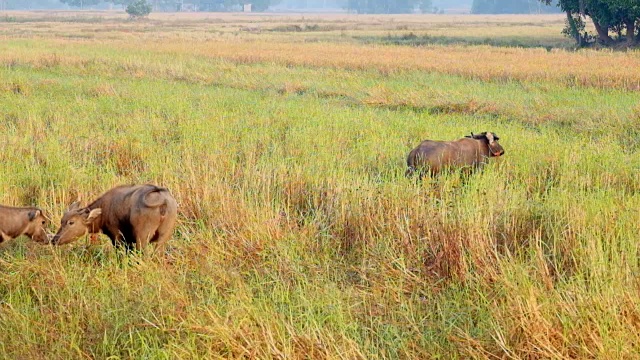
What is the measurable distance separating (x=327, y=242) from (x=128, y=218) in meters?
1.43

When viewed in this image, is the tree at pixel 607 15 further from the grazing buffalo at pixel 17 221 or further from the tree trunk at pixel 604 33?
the grazing buffalo at pixel 17 221

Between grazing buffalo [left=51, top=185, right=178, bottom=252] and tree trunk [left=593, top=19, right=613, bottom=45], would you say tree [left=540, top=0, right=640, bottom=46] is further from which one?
grazing buffalo [left=51, top=185, right=178, bottom=252]

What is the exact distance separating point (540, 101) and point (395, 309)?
10.2 m

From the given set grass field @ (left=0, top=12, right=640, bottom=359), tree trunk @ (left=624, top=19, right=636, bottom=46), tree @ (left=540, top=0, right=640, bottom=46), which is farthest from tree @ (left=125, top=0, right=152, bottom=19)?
grass field @ (left=0, top=12, right=640, bottom=359)

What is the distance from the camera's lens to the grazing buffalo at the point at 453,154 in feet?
23.0

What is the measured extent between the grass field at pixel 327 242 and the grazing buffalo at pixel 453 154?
0.69 ft

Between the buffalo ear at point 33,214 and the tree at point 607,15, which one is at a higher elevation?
the tree at point 607,15

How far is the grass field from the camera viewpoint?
138 inches

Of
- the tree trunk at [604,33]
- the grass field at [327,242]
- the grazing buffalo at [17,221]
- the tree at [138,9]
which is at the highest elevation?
the tree at [138,9]

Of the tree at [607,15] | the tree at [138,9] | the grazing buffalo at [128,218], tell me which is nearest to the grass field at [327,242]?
the grazing buffalo at [128,218]

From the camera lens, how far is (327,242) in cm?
505

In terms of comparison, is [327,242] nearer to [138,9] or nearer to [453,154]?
[453,154]

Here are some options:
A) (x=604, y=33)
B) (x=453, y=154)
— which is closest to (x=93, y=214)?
(x=453, y=154)

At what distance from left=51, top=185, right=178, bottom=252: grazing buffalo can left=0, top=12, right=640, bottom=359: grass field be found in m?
0.18
